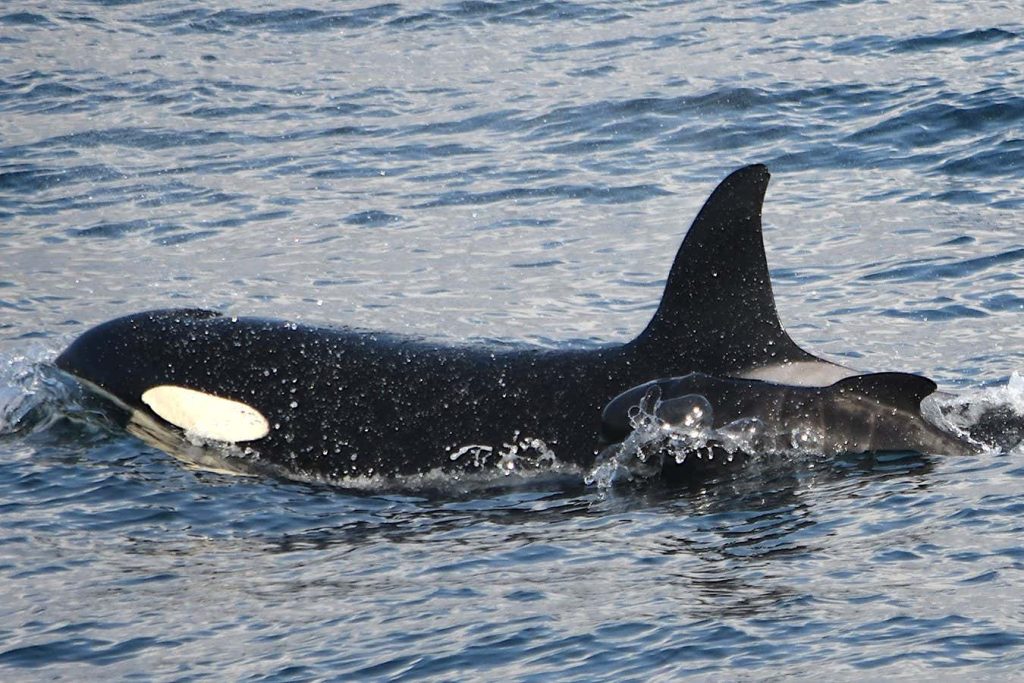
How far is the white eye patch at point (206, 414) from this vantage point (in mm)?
10719

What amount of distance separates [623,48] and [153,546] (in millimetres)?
16986

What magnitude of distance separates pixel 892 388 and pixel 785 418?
645 mm

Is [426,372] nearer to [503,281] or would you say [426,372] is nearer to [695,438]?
[695,438]

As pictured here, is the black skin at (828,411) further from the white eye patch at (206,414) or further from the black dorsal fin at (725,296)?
the white eye patch at (206,414)

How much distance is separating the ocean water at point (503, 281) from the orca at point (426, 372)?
30 centimetres

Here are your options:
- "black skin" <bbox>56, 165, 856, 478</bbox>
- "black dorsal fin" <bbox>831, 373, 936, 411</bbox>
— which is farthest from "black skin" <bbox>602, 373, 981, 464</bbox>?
"black skin" <bbox>56, 165, 856, 478</bbox>

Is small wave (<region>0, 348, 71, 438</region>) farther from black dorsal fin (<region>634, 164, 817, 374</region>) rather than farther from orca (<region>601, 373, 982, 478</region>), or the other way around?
black dorsal fin (<region>634, 164, 817, 374</region>)

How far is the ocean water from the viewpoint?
7551 mm

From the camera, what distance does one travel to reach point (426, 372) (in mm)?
10430

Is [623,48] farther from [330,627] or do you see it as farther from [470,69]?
[330,627]

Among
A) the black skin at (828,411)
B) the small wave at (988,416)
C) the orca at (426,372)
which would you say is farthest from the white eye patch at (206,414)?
the small wave at (988,416)

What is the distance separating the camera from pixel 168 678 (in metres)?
7.33

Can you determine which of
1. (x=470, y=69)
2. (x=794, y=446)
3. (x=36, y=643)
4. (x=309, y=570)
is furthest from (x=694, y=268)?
(x=470, y=69)

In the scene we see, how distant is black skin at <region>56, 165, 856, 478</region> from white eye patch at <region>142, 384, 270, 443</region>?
6cm
